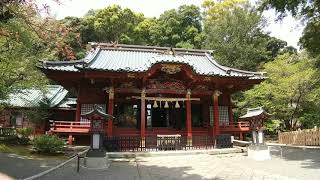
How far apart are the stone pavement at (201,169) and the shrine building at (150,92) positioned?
11.3ft

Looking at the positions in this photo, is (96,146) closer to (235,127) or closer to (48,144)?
(48,144)

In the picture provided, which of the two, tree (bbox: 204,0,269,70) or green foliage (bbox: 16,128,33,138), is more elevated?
tree (bbox: 204,0,269,70)

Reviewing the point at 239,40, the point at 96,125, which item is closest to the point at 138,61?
the point at 96,125

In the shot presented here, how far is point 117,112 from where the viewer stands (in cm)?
2245

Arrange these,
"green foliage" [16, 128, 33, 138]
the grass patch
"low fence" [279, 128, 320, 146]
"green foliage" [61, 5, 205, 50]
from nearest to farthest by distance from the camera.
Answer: the grass patch
"low fence" [279, 128, 320, 146]
"green foliage" [16, 128, 33, 138]
"green foliage" [61, 5, 205, 50]

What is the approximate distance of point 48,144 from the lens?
659 inches

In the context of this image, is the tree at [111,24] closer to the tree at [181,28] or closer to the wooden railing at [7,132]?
the tree at [181,28]

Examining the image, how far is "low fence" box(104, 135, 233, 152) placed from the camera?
17.8m

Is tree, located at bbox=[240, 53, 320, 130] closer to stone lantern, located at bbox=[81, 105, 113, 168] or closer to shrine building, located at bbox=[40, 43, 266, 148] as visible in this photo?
shrine building, located at bbox=[40, 43, 266, 148]

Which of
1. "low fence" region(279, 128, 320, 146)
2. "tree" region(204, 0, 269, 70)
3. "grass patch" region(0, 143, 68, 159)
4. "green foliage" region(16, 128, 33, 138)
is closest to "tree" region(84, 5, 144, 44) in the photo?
"tree" region(204, 0, 269, 70)

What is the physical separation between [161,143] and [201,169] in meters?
5.29

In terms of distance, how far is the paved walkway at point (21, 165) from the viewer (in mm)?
11703

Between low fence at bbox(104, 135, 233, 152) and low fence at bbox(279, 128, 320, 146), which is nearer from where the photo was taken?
low fence at bbox(104, 135, 233, 152)

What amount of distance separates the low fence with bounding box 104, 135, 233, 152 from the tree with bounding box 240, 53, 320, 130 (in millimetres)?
10960
